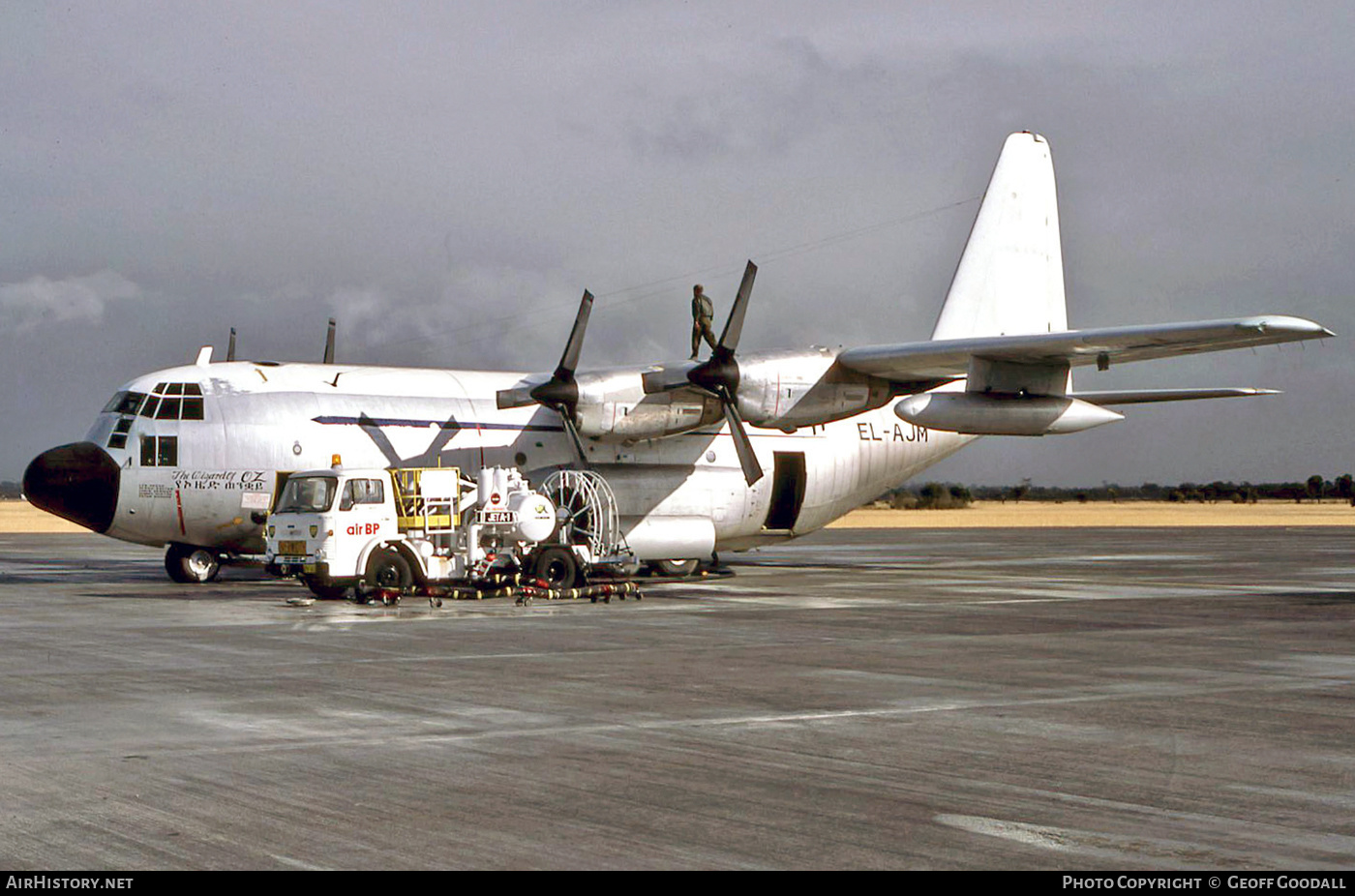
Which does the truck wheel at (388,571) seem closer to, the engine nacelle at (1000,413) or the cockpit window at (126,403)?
the cockpit window at (126,403)

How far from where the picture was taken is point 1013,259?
33000mm

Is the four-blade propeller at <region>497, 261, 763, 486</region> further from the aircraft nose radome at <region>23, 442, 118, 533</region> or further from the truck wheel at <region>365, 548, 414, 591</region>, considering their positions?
the aircraft nose radome at <region>23, 442, 118, 533</region>

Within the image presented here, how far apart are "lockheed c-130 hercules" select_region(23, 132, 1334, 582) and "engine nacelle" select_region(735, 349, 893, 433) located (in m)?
0.04

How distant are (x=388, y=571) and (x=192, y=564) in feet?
19.7

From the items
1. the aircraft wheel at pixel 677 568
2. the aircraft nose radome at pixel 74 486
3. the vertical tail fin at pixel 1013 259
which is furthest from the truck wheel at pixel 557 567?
the vertical tail fin at pixel 1013 259

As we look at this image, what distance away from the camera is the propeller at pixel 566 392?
1035 inches

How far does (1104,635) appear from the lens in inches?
664

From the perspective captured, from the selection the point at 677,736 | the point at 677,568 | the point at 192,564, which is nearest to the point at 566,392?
the point at 677,568

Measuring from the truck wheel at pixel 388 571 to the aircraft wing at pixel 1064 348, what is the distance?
31.1 feet

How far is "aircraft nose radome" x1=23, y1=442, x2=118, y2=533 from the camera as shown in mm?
24141

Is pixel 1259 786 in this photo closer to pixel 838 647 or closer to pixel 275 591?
pixel 838 647

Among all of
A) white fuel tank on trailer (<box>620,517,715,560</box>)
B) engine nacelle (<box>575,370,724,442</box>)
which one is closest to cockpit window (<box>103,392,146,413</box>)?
engine nacelle (<box>575,370,724,442</box>)

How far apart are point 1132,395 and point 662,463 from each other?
33.8 feet
